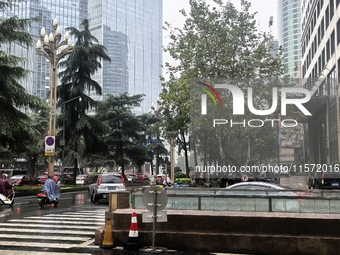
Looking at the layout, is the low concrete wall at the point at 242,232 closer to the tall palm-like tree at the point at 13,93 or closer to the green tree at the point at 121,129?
the tall palm-like tree at the point at 13,93

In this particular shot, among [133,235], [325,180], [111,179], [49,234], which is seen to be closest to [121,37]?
[111,179]

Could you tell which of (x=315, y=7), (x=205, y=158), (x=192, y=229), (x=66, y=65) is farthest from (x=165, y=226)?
(x=315, y=7)

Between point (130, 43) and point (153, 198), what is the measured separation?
14978 cm

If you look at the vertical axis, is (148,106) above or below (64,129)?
above

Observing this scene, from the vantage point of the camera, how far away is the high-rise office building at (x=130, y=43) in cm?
13538

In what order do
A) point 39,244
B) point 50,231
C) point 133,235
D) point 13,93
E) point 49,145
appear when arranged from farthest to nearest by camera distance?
point 49,145 < point 13,93 < point 50,231 < point 39,244 < point 133,235

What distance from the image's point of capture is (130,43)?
154m

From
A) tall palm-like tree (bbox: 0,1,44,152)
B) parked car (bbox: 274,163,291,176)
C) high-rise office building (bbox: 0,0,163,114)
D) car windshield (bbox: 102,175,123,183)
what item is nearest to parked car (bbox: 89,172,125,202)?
car windshield (bbox: 102,175,123,183)

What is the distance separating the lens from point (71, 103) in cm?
4103

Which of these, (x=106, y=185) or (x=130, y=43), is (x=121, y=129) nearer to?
(x=106, y=185)

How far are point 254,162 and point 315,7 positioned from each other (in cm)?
3914

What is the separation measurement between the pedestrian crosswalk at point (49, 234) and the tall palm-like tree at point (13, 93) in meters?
9.76

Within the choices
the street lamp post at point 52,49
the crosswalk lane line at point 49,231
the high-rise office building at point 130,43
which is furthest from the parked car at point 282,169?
the high-rise office building at point 130,43

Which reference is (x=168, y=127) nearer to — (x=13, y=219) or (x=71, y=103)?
(x=71, y=103)
